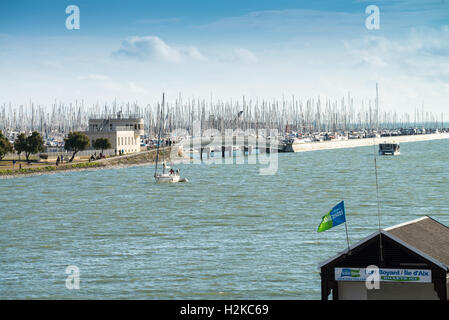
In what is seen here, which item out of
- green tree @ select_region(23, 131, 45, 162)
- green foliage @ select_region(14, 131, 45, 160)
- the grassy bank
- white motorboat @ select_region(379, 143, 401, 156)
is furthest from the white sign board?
white motorboat @ select_region(379, 143, 401, 156)

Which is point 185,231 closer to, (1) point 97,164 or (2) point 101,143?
(1) point 97,164

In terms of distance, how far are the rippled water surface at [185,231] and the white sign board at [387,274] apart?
1192 centimetres

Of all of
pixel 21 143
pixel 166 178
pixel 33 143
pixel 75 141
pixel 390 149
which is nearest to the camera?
pixel 166 178

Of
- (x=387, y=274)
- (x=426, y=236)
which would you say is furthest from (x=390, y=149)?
(x=387, y=274)

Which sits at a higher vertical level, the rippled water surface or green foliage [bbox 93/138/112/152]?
green foliage [bbox 93/138/112/152]

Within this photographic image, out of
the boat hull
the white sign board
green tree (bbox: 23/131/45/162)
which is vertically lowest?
the boat hull

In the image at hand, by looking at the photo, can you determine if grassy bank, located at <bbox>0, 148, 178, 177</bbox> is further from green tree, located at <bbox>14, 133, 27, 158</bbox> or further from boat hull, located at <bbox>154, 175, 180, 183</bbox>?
boat hull, located at <bbox>154, 175, 180, 183</bbox>

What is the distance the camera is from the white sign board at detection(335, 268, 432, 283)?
60.2 feet

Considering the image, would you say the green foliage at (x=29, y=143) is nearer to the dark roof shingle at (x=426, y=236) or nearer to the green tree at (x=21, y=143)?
the green tree at (x=21, y=143)

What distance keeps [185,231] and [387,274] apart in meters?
32.8

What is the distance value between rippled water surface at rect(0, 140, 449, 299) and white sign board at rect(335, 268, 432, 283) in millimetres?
11922

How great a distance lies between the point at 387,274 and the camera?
1855 centimetres

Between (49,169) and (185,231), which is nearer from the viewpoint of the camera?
(185,231)
